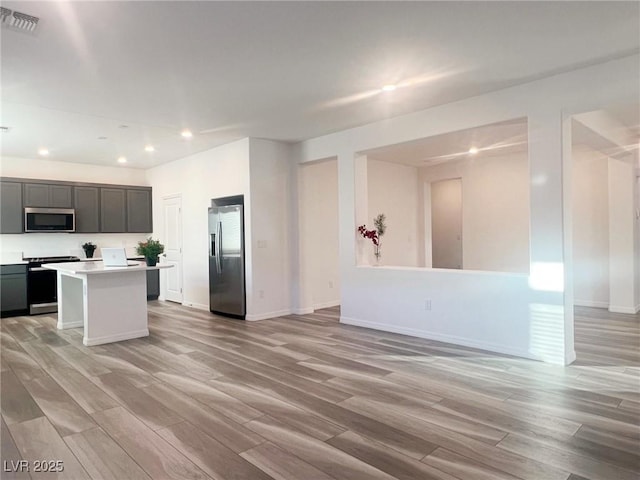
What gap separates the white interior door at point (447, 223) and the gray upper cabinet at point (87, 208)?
741 centimetres

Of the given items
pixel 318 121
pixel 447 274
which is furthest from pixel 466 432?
pixel 318 121

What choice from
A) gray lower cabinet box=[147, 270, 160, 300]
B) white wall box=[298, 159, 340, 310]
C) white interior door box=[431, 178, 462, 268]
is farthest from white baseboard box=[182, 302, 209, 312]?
white interior door box=[431, 178, 462, 268]

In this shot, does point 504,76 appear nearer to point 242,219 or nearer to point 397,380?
point 397,380

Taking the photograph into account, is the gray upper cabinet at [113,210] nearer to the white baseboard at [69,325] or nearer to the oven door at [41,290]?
the oven door at [41,290]

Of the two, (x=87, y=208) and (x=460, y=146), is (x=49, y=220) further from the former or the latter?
(x=460, y=146)

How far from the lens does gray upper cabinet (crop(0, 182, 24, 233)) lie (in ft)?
22.0

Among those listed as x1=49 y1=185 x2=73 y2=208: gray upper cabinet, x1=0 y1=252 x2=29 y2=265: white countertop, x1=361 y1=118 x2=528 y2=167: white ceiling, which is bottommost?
x1=0 y1=252 x2=29 y2=265: white countertop

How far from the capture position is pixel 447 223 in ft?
32.3

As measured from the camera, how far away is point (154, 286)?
8.15m

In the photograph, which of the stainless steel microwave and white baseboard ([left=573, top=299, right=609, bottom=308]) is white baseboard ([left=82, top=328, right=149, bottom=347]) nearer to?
the stainless steel microwave

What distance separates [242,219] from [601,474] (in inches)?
198

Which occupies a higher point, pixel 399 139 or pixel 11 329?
pixel 399 139

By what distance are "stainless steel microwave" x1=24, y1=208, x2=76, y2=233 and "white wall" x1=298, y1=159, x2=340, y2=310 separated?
14.4ft

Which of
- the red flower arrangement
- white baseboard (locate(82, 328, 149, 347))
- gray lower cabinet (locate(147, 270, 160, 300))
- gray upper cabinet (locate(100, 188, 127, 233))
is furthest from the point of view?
gray lower cabinet (locate(147, 270, 160, 300))
